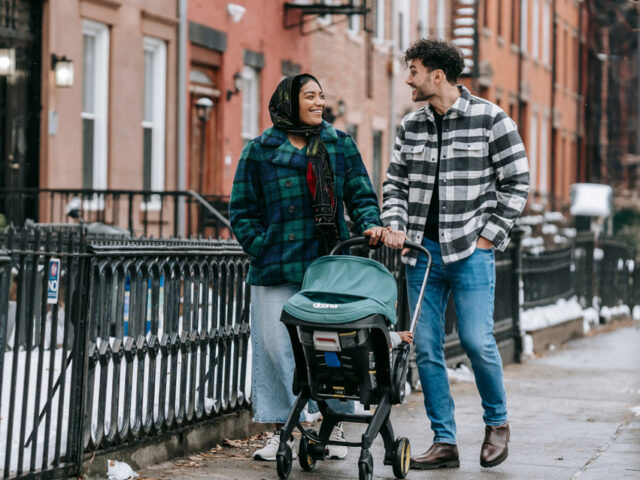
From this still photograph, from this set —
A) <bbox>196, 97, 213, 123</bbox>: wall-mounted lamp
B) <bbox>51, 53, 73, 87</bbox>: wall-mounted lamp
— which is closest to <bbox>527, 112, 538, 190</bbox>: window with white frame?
<bbox>196, 97, 213, 123</bbox>: wall-mounted lamp

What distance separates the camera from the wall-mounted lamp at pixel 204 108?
19.0 m

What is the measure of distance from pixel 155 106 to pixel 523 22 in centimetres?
2379

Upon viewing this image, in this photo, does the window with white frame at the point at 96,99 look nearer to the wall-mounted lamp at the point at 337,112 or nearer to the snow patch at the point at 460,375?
the snow patch at the point at 460,375

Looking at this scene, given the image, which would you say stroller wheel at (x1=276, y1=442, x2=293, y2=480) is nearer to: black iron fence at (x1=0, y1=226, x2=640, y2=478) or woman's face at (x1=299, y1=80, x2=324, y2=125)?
black iron fence at (x1=0, y1=226, x2=640, y2=478)

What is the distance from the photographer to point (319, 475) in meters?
6.25

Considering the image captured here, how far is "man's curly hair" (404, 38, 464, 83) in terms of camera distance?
6.42 metres

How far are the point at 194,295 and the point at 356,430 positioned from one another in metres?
1.40

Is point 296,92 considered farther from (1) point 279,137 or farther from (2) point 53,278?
(2) point 53,278

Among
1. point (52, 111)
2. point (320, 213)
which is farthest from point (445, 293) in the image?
point (52, 111)

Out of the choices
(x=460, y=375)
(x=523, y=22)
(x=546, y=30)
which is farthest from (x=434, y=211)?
(x=546, y=30)

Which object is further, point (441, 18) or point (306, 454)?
point (441, 18)

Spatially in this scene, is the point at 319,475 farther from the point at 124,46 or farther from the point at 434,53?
the point at 124,46

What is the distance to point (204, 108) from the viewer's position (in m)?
19.2

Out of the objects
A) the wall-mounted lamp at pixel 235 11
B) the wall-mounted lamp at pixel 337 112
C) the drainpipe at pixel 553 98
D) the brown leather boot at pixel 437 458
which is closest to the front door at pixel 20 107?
the wall-mounted lamp at pixel 235 11
